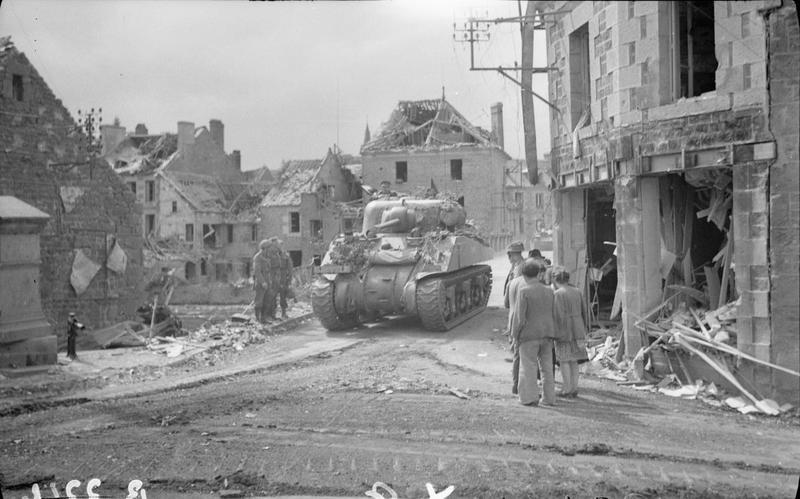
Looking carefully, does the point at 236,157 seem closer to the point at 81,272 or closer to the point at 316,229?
the point at 316,229

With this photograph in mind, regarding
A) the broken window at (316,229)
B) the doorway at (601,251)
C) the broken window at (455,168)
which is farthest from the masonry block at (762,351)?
the broken window at (316,229)

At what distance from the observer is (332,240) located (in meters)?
12.4

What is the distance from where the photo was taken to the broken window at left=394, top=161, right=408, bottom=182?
7.29 metres

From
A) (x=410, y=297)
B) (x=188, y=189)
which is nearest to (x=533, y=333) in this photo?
(x=410, y=297)

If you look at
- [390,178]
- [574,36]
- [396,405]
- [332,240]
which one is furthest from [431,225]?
[574,36]

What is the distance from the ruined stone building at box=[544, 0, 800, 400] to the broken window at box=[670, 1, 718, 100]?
2cm

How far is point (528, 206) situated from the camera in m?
10.2

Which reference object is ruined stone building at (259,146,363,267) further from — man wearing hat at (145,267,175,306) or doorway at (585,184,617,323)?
man wearing hat at (145,267,175,306)

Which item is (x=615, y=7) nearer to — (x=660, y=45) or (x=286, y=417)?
(x=660, y=45)

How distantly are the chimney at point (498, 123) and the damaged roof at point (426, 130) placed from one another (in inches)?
2.0

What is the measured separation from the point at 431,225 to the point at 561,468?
20.1 ft

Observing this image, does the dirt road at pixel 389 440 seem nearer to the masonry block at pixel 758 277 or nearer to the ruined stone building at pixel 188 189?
the masonry block at pixel 758 277

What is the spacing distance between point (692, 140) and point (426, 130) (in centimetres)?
270

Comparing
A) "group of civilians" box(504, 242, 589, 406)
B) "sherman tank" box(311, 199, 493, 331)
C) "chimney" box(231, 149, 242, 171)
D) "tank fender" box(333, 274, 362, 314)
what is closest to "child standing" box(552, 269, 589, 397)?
"group of civilians" box(504, 242, 589, 406)
